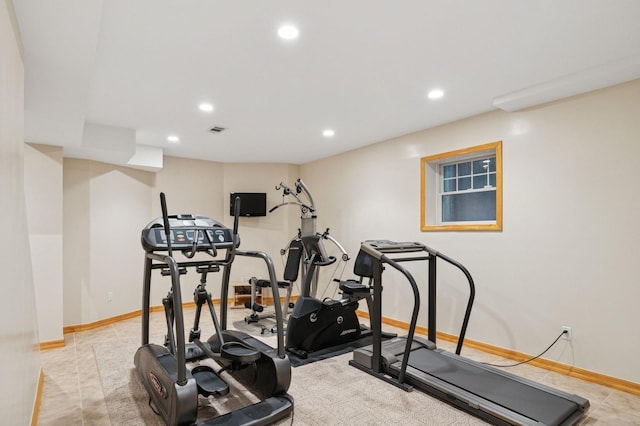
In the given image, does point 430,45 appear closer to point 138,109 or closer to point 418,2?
point 418,2

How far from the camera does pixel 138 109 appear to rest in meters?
3.71

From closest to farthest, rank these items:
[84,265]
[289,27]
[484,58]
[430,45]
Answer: [289,27] → [430,45] → [484,58] → [84,265]

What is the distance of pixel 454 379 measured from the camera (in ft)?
9.25

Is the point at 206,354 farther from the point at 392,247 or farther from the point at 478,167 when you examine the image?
the point at 478,167

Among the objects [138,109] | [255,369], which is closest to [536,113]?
[255,369]

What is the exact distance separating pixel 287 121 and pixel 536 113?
2671mm

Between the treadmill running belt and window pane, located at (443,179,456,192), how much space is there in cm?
211

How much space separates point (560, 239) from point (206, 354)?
132 inches

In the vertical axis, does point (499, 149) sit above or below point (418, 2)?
below

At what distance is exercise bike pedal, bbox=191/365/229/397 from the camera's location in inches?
100.0

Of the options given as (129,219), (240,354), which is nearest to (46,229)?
(129,219)

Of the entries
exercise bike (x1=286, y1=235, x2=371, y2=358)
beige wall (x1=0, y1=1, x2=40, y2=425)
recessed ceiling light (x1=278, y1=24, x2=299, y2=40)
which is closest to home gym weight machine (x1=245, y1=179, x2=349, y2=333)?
exercise bike (x1=286, y1=235, x2=371, y2=358)

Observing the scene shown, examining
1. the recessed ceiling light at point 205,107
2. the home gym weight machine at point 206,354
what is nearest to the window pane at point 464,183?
the home gym weight machine at point 206,354

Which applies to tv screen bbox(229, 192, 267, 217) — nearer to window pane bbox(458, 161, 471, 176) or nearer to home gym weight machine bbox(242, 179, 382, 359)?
home gym weight machine bbox(242, 179, 382, 359)
